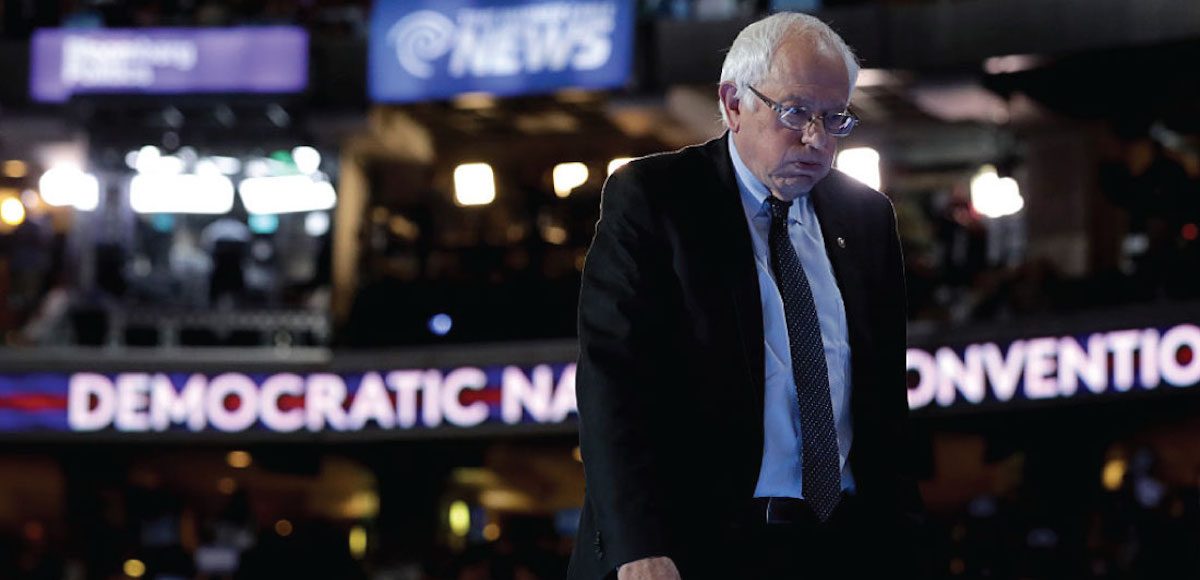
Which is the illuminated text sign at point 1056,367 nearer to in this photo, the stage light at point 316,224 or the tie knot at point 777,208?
the stage light at point 316,224

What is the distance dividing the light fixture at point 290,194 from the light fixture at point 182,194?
0.18 meters

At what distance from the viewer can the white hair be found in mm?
3291

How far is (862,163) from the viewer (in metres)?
19.0

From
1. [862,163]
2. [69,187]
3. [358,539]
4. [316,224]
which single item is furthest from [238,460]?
[862,163]

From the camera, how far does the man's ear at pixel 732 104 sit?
11.1 feet

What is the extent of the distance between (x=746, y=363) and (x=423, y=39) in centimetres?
1529

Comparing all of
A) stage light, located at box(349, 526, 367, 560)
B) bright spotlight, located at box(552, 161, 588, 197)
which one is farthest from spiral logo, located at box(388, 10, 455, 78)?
stage light, located at box(349, 526, 367, 560)

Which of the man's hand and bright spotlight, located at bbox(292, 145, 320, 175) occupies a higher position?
→ the man's hand

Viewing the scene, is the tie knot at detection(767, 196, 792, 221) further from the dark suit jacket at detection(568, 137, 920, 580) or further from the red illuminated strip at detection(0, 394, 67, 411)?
the red illuminated strip at detection(0, 394, 67, 411)

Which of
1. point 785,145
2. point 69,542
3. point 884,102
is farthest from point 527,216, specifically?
point 785,145

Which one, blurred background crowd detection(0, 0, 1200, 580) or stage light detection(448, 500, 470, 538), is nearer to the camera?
blurred background crowd detection(0, 0, 1200, 580)

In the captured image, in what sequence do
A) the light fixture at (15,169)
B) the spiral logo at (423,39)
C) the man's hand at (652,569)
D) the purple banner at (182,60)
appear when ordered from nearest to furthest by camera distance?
the man's hand at (652,569), the spiral logo at (423,39), the purple banner at (182,60), the light fixture at (15,169)

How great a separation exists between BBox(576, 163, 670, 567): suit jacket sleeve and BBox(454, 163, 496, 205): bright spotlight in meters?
17.8

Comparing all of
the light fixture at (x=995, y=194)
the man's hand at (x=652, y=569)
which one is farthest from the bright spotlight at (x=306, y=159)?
the man's hand at (x=652, y=569)
